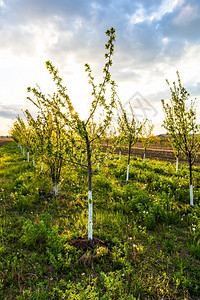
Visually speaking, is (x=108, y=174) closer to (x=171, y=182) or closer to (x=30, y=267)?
(x=171, y=182)

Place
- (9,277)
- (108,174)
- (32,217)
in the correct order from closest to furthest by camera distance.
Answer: (9,277) → (32,217) → (108,174)

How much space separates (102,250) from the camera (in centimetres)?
422

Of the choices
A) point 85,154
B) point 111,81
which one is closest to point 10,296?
point 85,154

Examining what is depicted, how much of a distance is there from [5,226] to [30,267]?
2.23 m

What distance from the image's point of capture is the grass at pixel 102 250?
3.31 meters

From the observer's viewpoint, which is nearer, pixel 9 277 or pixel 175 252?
pixel 9 277

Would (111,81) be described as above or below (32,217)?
above

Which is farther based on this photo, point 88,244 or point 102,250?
point 88,244

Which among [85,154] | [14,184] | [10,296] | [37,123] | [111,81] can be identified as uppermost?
[111,81]

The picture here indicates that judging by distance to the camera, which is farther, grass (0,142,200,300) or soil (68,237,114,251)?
soil (68,237,114,251)

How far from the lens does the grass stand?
3.31 meters

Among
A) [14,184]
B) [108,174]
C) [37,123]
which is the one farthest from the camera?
[108,174]

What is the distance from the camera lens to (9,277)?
354cm

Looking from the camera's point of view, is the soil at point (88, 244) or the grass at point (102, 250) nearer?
the grass at point (102, 250)
